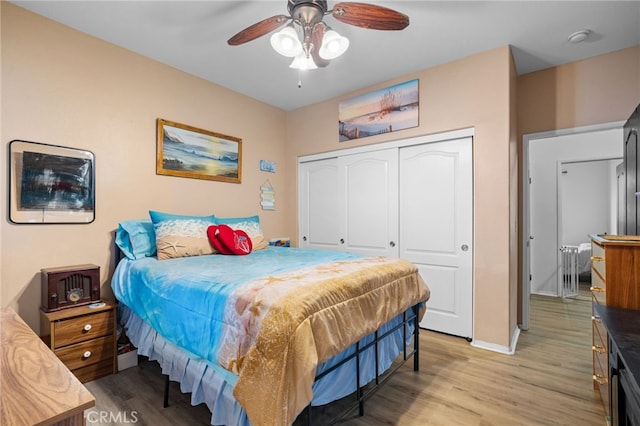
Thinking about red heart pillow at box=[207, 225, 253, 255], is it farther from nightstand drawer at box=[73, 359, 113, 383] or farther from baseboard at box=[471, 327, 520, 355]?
baseboard at box=[471, 327, 520, 355]

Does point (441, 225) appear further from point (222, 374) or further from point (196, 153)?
point (196, 153)

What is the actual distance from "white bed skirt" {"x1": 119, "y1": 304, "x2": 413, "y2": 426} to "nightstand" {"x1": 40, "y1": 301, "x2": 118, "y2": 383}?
26cm

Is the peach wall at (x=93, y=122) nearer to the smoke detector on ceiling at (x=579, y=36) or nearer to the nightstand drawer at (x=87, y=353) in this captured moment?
the nightstand drawer at (x=87, y=353)

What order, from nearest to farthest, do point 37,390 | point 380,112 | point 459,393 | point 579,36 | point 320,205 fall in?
point 37,390, point 459,393, point 579,36, point 380,112, point 320,205

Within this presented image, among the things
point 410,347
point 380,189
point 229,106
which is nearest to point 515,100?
point 380,189

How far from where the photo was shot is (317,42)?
195cm

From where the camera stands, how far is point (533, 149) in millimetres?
4906

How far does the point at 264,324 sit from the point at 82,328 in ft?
5.77

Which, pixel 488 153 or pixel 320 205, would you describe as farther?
pixel 320 205

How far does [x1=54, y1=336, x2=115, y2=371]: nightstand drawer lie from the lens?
2051mm

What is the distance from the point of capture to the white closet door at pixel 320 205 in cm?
394

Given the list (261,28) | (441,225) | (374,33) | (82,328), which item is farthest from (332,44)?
(82,328)

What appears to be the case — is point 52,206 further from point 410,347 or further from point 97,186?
point 410,347

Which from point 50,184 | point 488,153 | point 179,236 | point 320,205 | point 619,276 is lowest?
point 619,276
